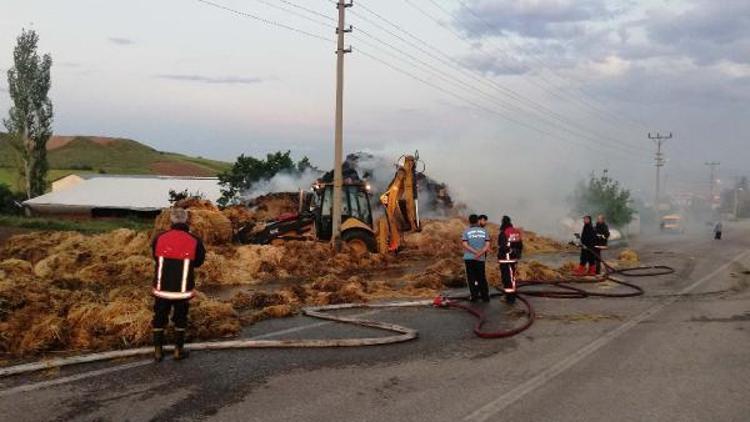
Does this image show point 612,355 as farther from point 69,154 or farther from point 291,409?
point 69,154

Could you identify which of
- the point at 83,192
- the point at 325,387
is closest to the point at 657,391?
the point at 325,387

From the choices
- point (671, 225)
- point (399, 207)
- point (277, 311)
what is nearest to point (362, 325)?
point (277, 311)

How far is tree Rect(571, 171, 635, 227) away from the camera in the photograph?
201ft

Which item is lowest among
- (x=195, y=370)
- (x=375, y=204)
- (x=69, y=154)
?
(x=195, y=370)

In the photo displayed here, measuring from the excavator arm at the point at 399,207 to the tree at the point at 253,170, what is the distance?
66.8 ft

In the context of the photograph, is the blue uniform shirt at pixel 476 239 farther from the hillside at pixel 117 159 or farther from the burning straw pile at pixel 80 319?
the hillside at pixel 117 159

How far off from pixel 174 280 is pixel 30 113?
188 feet

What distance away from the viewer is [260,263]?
19375 millimetres

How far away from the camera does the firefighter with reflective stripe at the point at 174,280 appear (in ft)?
26.4

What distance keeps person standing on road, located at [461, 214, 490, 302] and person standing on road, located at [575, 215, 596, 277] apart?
21.9 feet

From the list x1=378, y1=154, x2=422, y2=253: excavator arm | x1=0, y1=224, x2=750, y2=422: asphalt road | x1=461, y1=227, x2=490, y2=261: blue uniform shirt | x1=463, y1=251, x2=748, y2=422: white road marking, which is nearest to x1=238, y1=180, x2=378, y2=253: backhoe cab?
x1=378, y1=154, x2=422, y2=253: excavator arm

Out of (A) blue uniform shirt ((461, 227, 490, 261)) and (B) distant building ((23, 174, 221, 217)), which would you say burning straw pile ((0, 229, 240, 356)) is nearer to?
(A) blue uniform shirt ((461, 227, 490, 261))

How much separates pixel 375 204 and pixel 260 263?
12.2 meters

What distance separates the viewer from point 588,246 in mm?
19016
